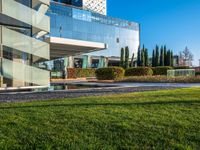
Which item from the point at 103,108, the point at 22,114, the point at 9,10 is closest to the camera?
the point at 22,114

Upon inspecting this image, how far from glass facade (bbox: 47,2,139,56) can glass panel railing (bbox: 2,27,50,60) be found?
3688 centimetres

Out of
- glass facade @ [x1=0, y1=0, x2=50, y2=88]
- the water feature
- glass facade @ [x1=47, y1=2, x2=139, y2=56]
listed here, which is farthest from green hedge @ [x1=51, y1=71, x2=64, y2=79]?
glass facade @ [x1=0, y1=0, x2=50, y2=88]

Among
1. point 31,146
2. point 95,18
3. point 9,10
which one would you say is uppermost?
point 95,18

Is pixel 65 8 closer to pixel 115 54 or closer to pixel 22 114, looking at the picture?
pixel 115 54

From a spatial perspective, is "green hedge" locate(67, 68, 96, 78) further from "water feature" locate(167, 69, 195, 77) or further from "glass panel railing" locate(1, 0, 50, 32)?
"glass panel railing" locate(1, 0, 50, 32)

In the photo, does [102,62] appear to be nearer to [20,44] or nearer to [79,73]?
[79,73]

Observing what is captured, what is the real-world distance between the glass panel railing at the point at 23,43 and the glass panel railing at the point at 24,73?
0.77m

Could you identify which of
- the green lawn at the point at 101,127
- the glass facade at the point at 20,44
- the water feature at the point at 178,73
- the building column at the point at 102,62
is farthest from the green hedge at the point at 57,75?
the green lawn at the point at 101,127

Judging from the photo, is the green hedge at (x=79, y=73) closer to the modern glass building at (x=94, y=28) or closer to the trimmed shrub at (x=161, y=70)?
the modern glass building at (x=94, y=28)

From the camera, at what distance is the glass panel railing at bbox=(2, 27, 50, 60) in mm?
11555

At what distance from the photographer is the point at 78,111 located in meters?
5.73

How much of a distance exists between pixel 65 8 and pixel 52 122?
49.8m

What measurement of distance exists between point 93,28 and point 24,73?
46320 mm

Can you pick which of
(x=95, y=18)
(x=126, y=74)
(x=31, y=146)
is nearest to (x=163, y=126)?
(x=31, y=146)
